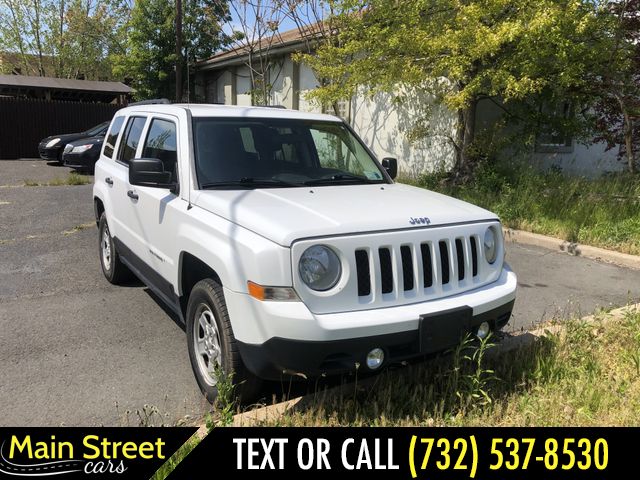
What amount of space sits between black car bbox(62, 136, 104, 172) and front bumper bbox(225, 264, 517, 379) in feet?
45.3

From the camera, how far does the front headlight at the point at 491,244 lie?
3469 millimetres

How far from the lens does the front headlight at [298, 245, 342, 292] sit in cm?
278

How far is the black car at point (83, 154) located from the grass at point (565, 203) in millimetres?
10312

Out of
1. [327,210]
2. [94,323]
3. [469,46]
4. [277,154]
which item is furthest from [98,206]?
[469,46]

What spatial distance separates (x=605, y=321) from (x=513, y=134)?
659 cm

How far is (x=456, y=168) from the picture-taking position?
35.3 ft

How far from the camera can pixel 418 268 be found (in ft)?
9.82

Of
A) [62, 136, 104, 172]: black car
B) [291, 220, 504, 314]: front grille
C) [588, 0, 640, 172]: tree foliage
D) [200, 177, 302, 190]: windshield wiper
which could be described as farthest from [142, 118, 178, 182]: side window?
[62, 136, 104, 172]: black car

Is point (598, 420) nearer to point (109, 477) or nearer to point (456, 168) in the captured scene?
point (109, 477)

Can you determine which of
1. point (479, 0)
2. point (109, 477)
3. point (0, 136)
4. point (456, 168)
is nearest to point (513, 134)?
point (456, 168)

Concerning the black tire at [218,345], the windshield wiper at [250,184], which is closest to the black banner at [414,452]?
the black tire at [218,345]

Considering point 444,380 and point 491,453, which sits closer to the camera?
point 491,453

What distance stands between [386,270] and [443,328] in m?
0.45

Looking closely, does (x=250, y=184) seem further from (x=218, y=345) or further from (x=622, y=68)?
(x=622, y=68)
